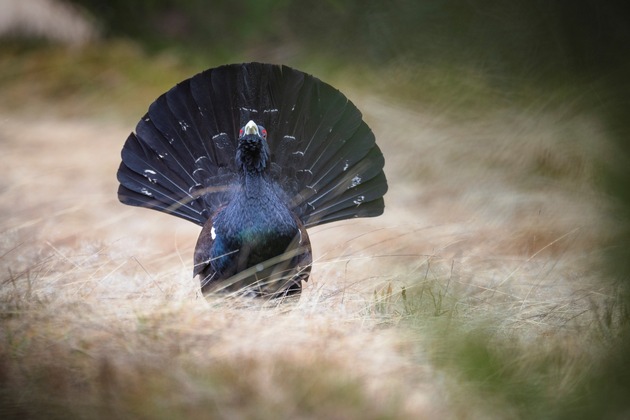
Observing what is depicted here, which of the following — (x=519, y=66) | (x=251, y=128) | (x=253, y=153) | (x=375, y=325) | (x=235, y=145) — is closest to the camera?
(x=519, y=66)

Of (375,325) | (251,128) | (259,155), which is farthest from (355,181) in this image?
(375,325)

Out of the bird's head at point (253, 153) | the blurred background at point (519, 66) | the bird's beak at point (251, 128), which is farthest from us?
the bird's head at point (253, 153)

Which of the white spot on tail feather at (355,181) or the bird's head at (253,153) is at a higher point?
the bird's head at (253,153)

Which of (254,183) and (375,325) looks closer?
(375,325)

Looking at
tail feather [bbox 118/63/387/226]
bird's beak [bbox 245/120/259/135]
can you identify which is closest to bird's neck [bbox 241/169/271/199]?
bird's beak [bbox 245/120/259/135]

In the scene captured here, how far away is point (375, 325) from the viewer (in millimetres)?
2875

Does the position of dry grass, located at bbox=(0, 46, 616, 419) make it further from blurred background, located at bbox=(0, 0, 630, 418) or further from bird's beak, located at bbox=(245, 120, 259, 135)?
bird's beak, located at bbox=(245, 120, 259, 135)

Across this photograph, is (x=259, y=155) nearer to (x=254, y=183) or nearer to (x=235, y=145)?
(x=254, y=183)

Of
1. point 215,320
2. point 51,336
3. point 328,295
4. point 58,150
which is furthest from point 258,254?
point 58,150

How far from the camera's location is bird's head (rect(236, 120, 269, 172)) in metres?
3.78

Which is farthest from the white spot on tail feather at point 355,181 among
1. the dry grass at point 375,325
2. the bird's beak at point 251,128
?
the bird's beak at point 251,128

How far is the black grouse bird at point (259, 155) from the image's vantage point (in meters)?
4.05

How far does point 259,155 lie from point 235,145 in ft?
1.51

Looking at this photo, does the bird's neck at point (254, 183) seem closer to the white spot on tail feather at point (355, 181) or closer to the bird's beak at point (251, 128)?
the bird's beak at point (251, 128)
